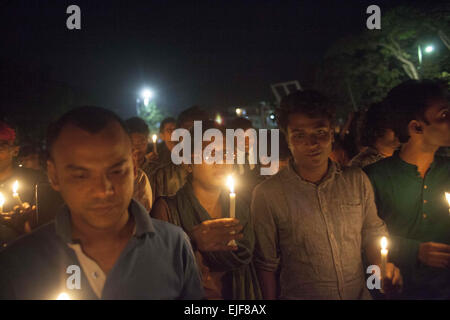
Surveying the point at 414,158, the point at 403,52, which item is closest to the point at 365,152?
the point at 414,158

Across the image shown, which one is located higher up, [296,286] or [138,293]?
[138,293]

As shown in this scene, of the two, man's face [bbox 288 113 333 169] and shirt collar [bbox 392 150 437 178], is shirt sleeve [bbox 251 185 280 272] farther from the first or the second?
shirt collar [bbox 392 150 437 178]

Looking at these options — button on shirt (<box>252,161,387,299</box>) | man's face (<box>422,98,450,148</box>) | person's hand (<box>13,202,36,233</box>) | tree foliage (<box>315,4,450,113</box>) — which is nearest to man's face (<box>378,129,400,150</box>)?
man's face (<box>422,98,450,148</box>)

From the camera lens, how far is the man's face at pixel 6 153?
3672 mm

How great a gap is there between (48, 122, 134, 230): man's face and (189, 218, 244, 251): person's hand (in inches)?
28.2

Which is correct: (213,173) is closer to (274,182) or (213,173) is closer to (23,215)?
(274,182)

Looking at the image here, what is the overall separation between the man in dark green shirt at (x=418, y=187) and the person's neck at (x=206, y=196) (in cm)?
131

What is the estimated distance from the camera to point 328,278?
2604 millimetres

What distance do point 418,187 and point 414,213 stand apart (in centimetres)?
21

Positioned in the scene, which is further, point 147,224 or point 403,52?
point 403,52

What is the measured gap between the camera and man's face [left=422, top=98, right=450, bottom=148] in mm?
2846

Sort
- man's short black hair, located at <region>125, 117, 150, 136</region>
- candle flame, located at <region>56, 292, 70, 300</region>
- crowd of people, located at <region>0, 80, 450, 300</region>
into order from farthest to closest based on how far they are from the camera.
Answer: man's short black hair, located at <region>125, 117, 150, 136</region>
crowd of people, located at <region>0, 80, 450, 300</region>
candle flame, located at <region>56, 292, 70, 300</region>
